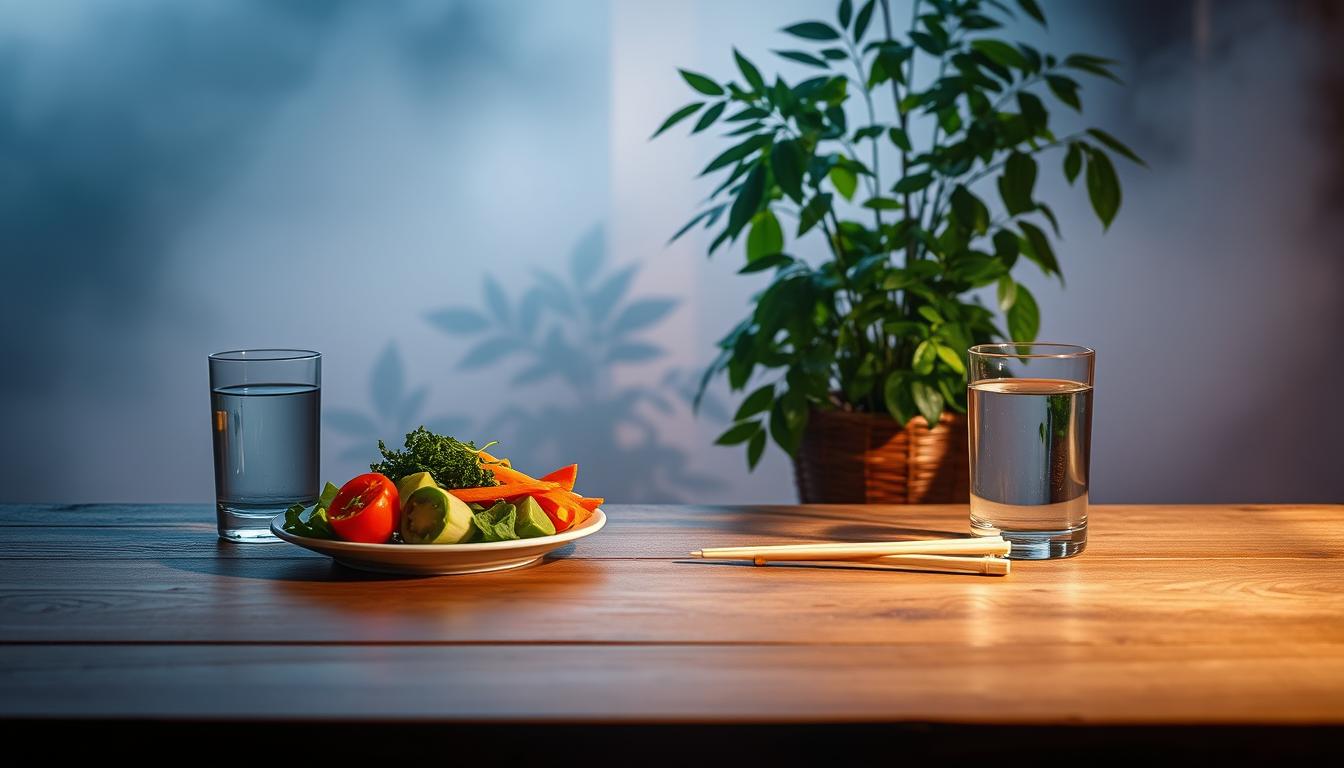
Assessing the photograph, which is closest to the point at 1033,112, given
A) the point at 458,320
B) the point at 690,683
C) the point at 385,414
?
the point at 690,683

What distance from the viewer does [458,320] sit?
2.98 m

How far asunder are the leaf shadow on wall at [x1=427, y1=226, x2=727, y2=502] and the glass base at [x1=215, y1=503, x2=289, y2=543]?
185 centimetres

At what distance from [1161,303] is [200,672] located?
2.71 meters

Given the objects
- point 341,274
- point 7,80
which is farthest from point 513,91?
point 7,80

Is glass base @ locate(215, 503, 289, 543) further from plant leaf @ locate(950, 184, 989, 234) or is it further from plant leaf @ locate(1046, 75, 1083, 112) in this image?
plant leaf @ locate(1046, 75, 1083, 112)

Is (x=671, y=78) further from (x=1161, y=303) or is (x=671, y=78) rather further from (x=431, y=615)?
(x=431, y=615)

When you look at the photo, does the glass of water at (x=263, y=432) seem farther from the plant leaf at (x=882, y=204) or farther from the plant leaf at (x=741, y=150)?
the plant leaf at (x=882, y=204)

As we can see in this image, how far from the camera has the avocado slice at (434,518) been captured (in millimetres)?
979

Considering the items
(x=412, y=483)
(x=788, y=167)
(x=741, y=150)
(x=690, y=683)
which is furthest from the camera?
(x=741, y=150)

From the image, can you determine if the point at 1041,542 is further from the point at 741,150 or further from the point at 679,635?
the point at 741,150

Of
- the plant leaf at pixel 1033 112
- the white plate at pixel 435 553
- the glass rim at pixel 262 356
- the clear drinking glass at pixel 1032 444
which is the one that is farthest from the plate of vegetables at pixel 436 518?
the plant leaf at pixel 1033 112

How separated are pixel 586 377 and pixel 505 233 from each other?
0.41 metres

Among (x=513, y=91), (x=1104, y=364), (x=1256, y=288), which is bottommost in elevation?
(x=1104, y=364)

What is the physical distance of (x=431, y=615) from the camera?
0.90 metres
